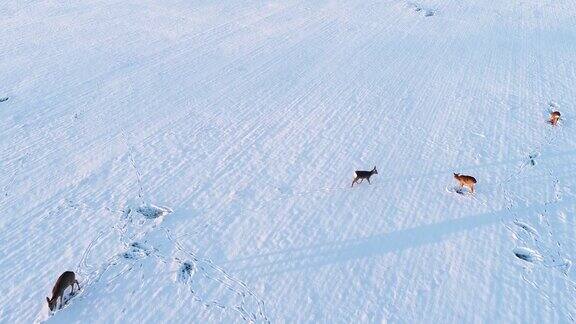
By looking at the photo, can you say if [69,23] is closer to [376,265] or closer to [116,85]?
[116,85]

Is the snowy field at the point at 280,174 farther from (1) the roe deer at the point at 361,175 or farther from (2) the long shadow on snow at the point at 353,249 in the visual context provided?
(1) the roe deer at the point at 361,175

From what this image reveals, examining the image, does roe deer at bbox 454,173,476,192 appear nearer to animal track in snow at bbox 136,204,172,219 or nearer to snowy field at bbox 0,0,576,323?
snowy field at bbox 0,0,576,323

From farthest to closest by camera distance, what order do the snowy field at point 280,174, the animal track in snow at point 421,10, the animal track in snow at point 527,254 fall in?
the animal track in snow at point 421,10 → the animal track in snow at point 527,254 → the snowy field at point 280,174

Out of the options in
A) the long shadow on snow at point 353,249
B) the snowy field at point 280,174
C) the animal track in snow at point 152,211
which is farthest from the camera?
the animal track in snow at point 152,211

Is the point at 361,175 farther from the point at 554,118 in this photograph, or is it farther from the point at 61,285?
the point at 554,118

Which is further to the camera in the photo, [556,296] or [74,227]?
[74,227]

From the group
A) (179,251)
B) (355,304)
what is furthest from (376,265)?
→ (179,251)

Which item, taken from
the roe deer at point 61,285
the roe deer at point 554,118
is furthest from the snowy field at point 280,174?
the roe deer at point 554,118
